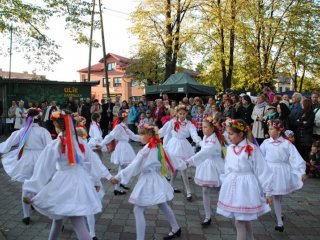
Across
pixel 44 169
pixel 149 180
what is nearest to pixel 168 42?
pixel 149 180

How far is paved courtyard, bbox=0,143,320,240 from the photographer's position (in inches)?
202

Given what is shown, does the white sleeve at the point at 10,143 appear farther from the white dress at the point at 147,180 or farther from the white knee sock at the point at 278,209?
the white knee sock at the point at 278,209

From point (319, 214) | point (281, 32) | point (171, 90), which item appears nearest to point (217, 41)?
point (281, 32)

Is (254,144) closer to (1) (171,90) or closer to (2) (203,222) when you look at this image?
(2) (203,222)

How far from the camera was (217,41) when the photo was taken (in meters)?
25.4

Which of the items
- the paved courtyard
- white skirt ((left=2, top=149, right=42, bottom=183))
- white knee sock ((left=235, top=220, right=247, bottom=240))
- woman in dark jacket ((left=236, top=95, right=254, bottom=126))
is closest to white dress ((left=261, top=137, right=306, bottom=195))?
the paved courtyard

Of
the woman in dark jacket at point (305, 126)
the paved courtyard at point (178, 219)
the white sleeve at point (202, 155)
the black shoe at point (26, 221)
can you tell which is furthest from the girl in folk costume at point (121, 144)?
the woman in dark jacket at point (305, 126)

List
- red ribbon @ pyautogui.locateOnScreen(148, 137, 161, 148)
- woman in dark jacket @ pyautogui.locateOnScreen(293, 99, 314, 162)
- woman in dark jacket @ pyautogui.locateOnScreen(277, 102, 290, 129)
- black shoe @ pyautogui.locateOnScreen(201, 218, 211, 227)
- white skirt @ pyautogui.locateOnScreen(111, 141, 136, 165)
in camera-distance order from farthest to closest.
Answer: woman in dark jacket @ pyautogui.locateOnScreen(277, 102, 290, 129), woman in dark jacket @ pyautogui.locateOnScreen(293, 99, 314, 162), white skirt @ pyautogui.locateOnScreen(111, 141, 136, 165), black shoe @ pyautogui.locateOnScreen(201, 218, 211, 227), red ribbon @ pyautogui.locateOnScreen(148, 137, 161, 148)

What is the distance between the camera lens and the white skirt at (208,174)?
5867 millimetres

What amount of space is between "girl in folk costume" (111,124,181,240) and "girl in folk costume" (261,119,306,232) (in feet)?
5.37

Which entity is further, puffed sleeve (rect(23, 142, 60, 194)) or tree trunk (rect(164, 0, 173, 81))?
tree trunk (rect(164, 0, 173, 81))

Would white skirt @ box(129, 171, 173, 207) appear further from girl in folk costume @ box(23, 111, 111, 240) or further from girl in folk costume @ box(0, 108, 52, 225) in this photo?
girl in folk costume @ box(0, 108, 52, 225)

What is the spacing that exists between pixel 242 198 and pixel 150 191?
123cm

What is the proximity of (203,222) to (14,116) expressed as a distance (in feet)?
48.6
